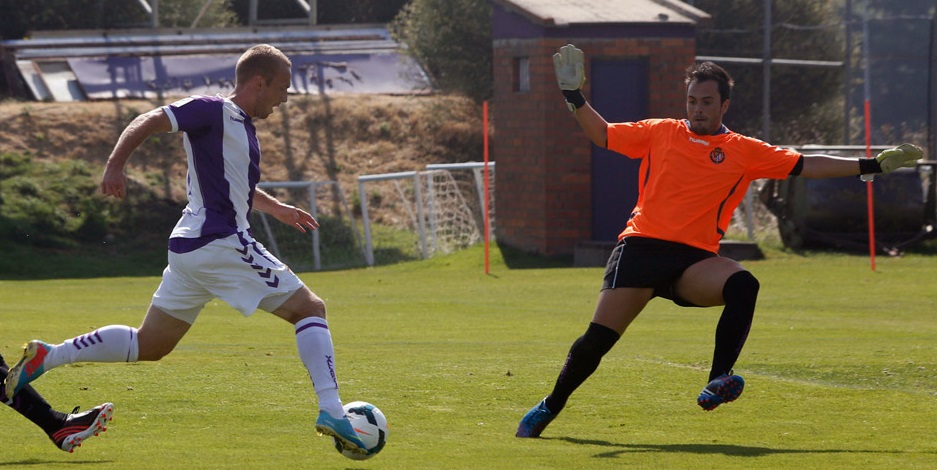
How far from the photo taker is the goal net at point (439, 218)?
919 inches

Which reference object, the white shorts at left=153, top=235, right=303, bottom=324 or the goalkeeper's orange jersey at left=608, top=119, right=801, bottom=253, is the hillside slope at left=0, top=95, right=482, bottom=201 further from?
the white shorts at left=153, top=235, right=303, bottom=324

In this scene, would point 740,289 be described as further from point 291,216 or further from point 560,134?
point 560,134

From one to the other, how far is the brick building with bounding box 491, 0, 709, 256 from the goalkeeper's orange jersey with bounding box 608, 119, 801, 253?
13576 mm

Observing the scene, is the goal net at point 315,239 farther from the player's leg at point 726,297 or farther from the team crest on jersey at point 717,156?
the player's leg at point 726,297

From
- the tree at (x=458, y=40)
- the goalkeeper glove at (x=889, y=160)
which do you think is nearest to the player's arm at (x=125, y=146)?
the goalkeeper glove at (x=889, y=160)

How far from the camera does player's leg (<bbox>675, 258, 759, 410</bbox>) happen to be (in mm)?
7145

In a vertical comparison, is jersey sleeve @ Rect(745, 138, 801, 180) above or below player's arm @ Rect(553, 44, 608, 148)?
below

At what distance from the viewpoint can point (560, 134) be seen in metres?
21.6

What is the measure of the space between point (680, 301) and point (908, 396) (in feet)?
6.98

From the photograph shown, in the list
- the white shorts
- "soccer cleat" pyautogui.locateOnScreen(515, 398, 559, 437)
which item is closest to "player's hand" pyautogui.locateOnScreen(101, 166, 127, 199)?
the white shorts

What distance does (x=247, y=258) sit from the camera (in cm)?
650

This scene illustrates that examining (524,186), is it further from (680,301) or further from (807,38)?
(680,301)

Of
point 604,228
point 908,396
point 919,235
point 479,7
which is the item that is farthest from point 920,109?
point 908,396

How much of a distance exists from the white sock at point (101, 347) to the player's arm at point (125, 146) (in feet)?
2.86
